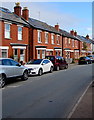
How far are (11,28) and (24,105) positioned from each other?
57.6ft

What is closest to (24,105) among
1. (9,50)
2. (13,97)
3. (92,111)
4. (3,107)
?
(3,107)

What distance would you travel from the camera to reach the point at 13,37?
23.0m

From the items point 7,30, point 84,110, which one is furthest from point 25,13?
point 84,110

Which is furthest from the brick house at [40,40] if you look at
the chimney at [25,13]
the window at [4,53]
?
the window at [4,53]

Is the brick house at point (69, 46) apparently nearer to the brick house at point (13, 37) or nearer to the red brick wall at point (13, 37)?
the red brick wall at point (13, 37)

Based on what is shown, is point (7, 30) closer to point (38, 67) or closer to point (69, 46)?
point (38, 67)

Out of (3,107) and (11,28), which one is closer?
(3,107)

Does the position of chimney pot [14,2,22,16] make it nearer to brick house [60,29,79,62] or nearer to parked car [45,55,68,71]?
parked car [45,55,68,71]

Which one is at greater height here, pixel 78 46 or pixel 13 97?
pixel 78 46

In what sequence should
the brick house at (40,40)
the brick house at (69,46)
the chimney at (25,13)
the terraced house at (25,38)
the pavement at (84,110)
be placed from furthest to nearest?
the brick house at (69,46) < the chimney at (25,13) < the brick house at (40,40) < the terraced house at (25,38) < the pavement at (84,110)

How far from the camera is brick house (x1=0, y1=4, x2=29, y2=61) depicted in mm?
21214

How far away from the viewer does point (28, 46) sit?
26.9m

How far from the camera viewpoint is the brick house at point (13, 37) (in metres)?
21.2

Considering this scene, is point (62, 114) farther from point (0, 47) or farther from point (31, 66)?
point (0, 47)
